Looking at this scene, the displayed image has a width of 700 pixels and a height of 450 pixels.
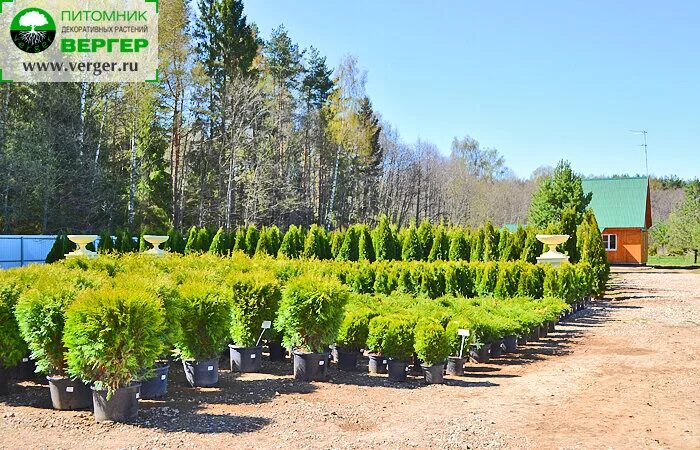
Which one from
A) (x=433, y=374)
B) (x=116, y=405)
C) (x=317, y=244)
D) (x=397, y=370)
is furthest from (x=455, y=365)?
(x=317, y=244)

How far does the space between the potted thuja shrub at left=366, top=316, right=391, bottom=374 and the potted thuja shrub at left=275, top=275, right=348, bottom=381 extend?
448 mm

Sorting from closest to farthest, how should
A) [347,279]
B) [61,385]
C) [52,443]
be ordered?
[52,443], [61,385], [347,279]

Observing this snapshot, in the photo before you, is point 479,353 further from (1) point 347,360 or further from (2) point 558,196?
Answer: (2) point 558,196

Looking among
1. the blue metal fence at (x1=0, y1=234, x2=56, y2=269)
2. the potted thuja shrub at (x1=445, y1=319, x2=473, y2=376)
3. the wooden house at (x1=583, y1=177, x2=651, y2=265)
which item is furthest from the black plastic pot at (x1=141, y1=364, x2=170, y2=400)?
the wooden house at (x1=583, y1=177, x2=651, y2=265)

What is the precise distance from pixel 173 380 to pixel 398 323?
8.48ft

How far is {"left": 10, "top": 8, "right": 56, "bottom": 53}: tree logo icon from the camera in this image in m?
24.1

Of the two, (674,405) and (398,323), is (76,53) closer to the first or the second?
(398,323)

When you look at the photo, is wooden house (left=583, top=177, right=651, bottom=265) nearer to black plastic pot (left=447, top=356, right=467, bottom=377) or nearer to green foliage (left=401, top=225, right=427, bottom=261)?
green foliage (left=401, top=225, right=427, bottom=261)

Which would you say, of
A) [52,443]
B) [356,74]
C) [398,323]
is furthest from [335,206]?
[52,443]

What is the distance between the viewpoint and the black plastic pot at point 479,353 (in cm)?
803

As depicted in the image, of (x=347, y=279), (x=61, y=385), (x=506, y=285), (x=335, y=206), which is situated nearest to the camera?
(x=61, y=385)

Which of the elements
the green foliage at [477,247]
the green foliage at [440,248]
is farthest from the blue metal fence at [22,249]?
the green foliage at [477,247]

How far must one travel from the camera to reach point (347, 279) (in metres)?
14.5

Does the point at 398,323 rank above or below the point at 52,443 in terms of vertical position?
above
